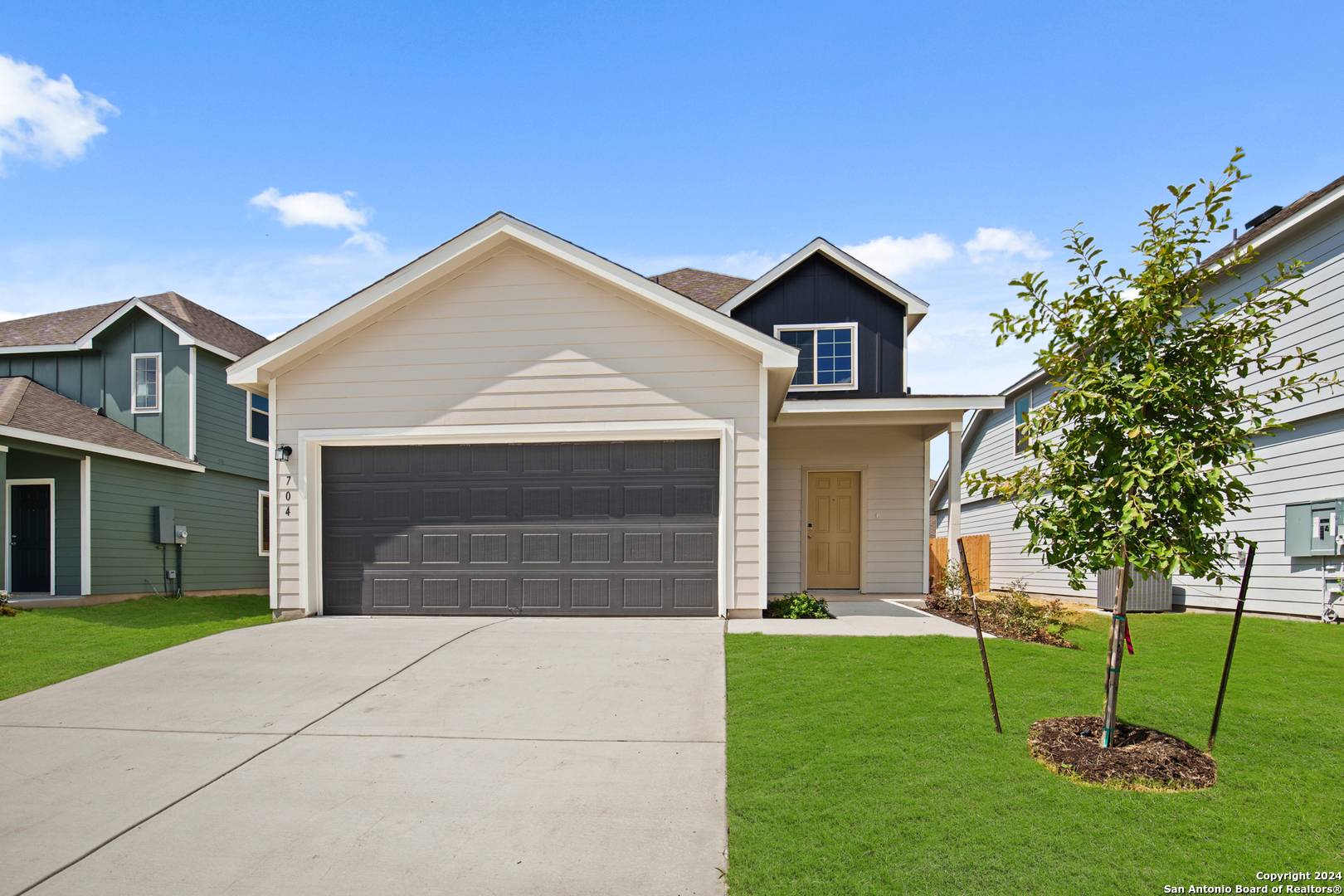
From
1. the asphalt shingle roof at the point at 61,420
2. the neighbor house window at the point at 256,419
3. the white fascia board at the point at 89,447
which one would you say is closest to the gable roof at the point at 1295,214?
the white fascia board at the point at 89,447

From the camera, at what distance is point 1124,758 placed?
404 centimetres

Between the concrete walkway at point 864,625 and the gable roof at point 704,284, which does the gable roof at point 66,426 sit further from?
the concrete walkway at point 864,625

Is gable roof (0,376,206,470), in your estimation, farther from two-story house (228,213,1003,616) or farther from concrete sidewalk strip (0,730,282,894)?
concrete sidewalk strip (0,730,282,894)

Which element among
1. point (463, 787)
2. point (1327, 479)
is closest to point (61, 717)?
point (463, 787)

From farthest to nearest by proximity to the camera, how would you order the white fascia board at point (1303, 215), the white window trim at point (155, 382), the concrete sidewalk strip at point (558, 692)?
the white window trim at point (155, 382) → the white fascia board at point (1303, 215) → the concrete sidewalk strip at point (558, 692)

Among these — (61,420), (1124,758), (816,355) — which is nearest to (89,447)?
(61,420)

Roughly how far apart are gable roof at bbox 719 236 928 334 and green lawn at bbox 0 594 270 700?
30.3 ft

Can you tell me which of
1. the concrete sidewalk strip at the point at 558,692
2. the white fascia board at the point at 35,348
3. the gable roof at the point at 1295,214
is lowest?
the concrete sidewalk strip at the point at 558,692

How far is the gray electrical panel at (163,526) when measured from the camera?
46.4ft

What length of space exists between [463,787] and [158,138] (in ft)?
34.3

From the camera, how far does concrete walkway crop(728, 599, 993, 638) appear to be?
26.0ft

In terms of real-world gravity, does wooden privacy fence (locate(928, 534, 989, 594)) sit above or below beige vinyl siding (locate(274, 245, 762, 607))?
below

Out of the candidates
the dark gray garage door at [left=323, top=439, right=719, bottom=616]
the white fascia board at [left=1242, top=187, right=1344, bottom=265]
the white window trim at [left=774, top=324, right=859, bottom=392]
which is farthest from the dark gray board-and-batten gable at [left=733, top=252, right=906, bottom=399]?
the white fascia board at [left=1242, top=187, right=1344, bottom=265]

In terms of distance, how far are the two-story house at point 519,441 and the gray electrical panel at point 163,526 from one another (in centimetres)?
669
